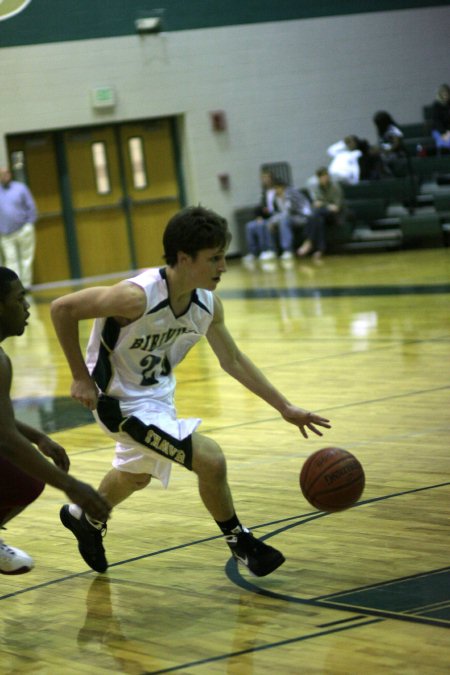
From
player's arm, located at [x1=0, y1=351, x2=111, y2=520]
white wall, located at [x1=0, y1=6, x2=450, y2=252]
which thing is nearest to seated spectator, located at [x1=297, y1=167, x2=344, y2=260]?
white wall, located at [x1=0, y1=6, x2=450, y2=252]

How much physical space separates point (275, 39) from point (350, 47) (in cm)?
156

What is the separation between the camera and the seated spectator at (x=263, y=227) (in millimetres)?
17938

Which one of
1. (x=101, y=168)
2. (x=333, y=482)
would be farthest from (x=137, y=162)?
(x=333, y=482)

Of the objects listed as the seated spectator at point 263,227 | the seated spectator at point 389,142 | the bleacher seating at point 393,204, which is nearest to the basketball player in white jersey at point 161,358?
the bleacher seating at point 393,204

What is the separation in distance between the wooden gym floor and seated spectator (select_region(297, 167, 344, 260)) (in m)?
8.57

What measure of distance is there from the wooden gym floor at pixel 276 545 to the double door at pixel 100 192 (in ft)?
30.7

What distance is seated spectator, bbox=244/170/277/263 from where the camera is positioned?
58.9ft

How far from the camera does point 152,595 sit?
3.92 meters

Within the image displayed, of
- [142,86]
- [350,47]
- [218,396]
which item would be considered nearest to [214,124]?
[142,86]

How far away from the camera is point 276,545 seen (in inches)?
170

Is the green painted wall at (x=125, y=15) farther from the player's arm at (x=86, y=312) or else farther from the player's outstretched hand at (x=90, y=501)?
the player's outstretched hand at (x=90, y=501)

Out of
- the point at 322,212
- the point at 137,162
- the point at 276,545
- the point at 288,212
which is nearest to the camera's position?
the point at 276,545

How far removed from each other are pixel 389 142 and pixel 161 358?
1380cm

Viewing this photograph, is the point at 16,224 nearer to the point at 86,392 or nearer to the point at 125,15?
the point at 125,15
